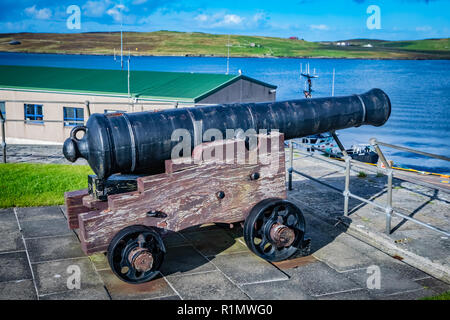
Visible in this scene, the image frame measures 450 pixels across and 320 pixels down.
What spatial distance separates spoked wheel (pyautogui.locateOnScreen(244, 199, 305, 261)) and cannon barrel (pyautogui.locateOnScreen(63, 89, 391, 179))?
87cm

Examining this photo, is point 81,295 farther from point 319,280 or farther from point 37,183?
point 37,183

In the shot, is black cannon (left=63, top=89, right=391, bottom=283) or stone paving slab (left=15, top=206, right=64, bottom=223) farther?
stone paving slab (left=15, top=206, right=64, bottom=223)

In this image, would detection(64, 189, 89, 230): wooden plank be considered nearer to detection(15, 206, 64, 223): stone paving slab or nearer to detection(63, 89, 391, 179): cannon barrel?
detection(63, 89, 391, 179): cannon barrel

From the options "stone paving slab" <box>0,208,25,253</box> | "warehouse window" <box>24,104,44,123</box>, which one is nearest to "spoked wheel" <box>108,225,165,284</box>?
"stone paving slab" <box>0,208,25,253</box>

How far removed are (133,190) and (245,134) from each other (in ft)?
4.22

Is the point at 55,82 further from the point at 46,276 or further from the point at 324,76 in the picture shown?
the point at 324,76

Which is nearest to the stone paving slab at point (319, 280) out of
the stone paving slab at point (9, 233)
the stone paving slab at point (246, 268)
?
the stone paving slab at point (246, 268)

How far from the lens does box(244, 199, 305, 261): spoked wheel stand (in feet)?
16.6

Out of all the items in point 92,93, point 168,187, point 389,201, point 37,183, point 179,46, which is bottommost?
point 37,183

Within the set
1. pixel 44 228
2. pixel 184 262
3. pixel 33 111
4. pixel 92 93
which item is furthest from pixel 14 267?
pixel 33 111

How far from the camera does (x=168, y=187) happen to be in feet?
15.7

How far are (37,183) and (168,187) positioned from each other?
3.97m

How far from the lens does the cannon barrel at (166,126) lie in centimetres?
466
